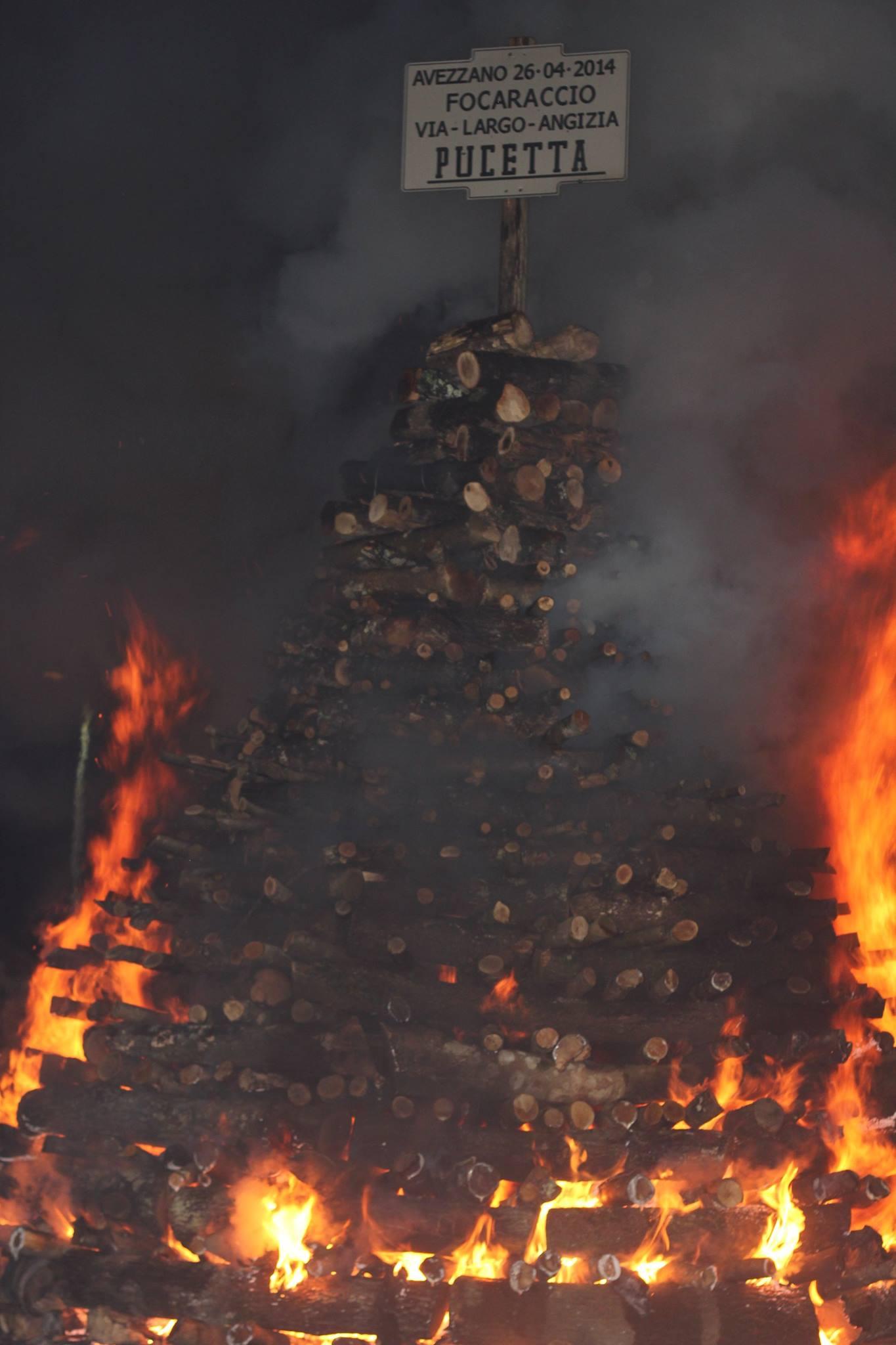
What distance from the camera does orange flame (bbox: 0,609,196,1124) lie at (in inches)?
204

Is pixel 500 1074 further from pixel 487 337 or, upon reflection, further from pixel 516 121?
pixel 516 121

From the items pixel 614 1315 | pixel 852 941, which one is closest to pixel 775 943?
pixel 852 941

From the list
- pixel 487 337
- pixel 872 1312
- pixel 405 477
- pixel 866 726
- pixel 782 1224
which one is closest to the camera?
pixel 872 1312

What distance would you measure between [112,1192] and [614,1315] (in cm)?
185

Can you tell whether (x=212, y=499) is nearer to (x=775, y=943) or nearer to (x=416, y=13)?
(x=416, y=13)

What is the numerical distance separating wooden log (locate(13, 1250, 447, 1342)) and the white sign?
15.4 feet

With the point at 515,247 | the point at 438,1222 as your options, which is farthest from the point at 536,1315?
the point at 515,247

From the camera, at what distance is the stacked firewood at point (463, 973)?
4152 millimetres

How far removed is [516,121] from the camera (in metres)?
5.62

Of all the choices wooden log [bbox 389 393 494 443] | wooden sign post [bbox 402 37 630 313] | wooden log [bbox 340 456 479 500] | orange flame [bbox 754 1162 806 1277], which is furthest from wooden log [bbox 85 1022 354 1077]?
wooden sign post [bbox 402 37 630 313]

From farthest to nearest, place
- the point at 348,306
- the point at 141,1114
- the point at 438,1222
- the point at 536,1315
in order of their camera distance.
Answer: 1. the point at 348,306
2. the point at 141,1114
3. the point at 438,1222
4. the point at 536,1315

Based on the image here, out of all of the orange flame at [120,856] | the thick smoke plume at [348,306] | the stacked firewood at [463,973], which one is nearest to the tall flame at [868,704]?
the thick smoke plume at [348,306]

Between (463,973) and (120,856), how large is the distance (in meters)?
2.33

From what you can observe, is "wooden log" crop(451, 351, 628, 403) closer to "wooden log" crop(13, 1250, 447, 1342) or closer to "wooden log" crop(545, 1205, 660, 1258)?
"wooden log" crop(545, 1205, 660, 1258)
